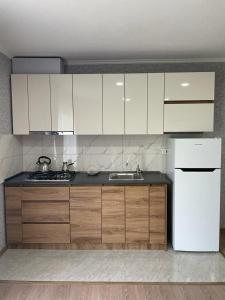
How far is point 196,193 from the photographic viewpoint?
291 centimetres

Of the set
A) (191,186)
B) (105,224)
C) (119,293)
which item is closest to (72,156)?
(105,224)

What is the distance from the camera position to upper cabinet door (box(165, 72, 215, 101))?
3107 millimetres

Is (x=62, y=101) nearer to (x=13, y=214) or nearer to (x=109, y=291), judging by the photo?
(x=13, y=214)

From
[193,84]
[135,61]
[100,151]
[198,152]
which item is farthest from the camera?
[100,151]

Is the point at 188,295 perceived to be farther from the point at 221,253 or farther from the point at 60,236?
the point at 60,236

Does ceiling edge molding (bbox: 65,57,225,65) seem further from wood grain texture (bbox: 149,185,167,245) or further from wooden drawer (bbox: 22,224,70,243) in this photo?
wooden drawer (bbox: 22,224,70,243)

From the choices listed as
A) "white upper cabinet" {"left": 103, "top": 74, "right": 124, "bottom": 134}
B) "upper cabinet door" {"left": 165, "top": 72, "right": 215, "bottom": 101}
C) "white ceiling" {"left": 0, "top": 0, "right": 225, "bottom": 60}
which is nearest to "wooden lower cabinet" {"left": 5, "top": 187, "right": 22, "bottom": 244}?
"white upper cabinet" {"left": 103, "top": 74, "right": 124, "bottom": 134}

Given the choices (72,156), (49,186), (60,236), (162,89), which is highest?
(162,89)

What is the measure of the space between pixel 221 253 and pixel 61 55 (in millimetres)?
3241

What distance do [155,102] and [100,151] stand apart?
3.50 feet

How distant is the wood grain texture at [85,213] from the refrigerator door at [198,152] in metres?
1.09

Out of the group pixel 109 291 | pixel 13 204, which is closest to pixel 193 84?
pixel 109 291

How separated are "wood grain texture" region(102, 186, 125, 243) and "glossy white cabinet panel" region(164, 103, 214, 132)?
1089mm

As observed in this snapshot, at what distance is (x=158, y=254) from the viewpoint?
2.97 metres
